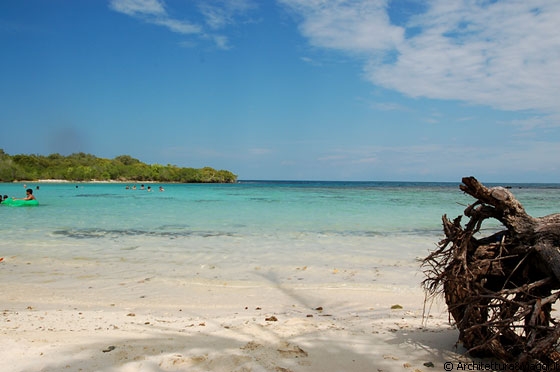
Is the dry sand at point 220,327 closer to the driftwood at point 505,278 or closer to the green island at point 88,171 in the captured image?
the driftwood at point 505,278

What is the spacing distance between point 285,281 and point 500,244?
165 inches

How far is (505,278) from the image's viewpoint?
3.04m

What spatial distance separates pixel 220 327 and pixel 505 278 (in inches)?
111

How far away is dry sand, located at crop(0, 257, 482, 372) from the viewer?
3.08m

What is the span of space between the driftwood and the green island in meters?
110

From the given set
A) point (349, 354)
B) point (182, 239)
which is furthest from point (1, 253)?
point (349, 354)

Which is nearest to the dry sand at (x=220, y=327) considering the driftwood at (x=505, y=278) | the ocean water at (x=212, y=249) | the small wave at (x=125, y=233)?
the driftwood at (x=505, y=278)

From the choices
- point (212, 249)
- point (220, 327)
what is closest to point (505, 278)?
point (220, 327)

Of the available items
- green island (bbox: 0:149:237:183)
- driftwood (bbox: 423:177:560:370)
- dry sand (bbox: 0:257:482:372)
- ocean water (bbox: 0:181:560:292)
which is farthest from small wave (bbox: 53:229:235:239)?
green island (bbox: 0:149:237:183)

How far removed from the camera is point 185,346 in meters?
3.43

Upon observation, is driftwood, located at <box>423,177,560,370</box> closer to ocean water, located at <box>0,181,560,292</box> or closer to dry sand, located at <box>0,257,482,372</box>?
dry sand, located at <box>0,257,482,372</box>

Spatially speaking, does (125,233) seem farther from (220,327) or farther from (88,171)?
(88,171)

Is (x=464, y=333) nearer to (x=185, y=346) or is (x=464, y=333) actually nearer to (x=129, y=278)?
(x=185, y=346)

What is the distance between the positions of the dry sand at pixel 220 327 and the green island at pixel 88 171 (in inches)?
4162
